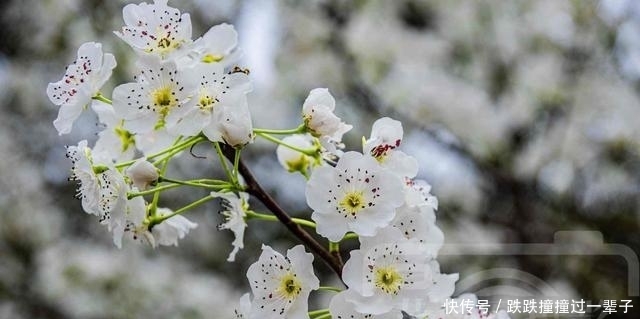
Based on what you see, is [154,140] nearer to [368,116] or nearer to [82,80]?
[82,80]

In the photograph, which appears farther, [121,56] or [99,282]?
[99,282]

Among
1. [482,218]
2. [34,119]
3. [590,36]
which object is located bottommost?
[482,218]

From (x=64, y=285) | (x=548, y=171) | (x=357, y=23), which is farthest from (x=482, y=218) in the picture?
(x=64, y=285)

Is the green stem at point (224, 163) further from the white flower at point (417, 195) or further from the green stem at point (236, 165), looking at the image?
the white flower at point (417, 195)

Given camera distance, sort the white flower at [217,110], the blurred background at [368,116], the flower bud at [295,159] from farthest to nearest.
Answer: the blurred background at [368,116], the flower bud at [295,159], the white flower at [217,110]

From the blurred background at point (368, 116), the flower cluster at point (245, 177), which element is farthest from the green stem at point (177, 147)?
the blurred background at point (368, 116)

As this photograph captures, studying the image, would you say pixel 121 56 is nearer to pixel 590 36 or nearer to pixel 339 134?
pixel 590 36

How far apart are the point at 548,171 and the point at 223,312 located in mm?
943

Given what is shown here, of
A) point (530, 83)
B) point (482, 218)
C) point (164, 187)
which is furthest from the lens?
point (530, 83)

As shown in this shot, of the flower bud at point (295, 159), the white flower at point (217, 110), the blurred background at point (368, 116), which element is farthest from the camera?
the blurred background at point (368, 116)

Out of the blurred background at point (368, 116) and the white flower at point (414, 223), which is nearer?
the white flower at point (414, 223)

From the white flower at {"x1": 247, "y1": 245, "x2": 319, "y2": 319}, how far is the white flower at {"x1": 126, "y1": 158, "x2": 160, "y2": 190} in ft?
0.27

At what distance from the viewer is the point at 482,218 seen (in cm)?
206

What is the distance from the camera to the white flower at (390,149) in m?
0.52
